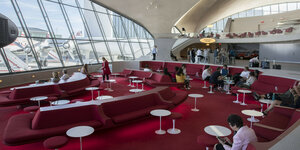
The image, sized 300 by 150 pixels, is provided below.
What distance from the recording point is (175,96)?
7.36 m

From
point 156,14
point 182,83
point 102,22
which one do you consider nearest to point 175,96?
point 182,83

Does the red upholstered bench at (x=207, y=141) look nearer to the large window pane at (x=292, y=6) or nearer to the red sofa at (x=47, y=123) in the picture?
the red sofa at (x=47, y=123)

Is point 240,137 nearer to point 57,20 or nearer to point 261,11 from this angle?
point 57,20

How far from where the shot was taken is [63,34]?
1416 centimetres

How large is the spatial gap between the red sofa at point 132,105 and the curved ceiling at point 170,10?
12185mm

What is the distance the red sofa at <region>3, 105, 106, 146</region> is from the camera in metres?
3.97

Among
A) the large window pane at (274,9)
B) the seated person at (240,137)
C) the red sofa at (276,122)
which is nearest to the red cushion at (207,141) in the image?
the seated person at (240,137)

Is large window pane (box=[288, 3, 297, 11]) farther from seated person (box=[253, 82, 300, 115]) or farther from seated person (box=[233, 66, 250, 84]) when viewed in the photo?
seated person (box=[253, 82, 300, 115])

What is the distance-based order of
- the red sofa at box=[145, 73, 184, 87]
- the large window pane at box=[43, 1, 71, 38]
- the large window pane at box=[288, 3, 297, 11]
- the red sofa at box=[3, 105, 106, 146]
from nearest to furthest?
1. the red sofa at box=[3, 105, 106, 146]
2. the red sofa at box=[145, 73, 184, 87]
3. the large window pane at box=[43, 1, 71, 38]
4. the large window pane at box=[288, 3, 297, 11]

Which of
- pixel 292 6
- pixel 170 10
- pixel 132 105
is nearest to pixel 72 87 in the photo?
pixel 132 105

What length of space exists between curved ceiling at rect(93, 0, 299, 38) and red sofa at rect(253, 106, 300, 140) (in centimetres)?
1365

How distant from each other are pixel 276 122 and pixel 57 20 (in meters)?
13.8

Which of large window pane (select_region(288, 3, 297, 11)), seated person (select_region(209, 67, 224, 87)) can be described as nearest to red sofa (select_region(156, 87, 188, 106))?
seated person (select_region(209, 67, 224, 87))

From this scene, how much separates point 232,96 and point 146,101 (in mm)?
4661
